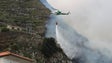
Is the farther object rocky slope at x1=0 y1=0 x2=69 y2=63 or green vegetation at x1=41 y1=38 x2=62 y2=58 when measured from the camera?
green vegetation at x1=41 y1=38 x2=62 y2=58

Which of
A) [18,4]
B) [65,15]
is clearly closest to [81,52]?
[65,15]

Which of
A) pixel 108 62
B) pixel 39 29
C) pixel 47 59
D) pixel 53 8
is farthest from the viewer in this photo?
pixel 39 29

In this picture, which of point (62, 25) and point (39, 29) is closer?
point (62, 25)

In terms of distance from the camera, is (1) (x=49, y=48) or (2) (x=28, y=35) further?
(2) (x=28, y=35)

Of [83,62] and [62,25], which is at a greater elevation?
[62,25]

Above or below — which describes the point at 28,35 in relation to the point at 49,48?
above

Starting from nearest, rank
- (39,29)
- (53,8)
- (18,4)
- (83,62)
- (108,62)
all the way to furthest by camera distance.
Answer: (108,62) < (83,62) < (53,8) < (39,29) < (18,4)

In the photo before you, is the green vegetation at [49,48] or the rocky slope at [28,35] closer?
the rocky slope at [28,35]

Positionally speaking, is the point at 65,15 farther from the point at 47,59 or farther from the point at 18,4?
the point at 18,4
